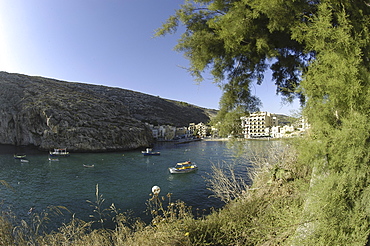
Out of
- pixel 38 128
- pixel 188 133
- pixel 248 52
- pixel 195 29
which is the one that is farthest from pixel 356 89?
pixel 188 133

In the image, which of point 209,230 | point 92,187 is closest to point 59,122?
point 92,187

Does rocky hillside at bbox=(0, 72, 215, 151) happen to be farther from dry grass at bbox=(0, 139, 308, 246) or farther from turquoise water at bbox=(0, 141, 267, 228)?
dry grass at bbox=(0, 139, 308, 246)

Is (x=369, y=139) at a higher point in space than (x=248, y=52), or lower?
lower

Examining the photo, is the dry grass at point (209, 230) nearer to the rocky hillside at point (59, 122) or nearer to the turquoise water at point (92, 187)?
the turquoise water at point (92, 187)

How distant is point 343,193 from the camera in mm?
1520

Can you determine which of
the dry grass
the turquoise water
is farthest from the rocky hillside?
the dry grass

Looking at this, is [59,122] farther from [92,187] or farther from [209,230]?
[209,230]

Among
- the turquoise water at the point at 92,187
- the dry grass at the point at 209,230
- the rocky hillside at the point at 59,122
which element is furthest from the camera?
the rocky hillside at the point at 59,122

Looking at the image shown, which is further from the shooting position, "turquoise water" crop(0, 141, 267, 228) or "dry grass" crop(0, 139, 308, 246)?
"turquoise water" crop(0, 141, 267, 228)

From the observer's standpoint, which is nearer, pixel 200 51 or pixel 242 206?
pixel 200 51

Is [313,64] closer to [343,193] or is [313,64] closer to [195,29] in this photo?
[343,193]

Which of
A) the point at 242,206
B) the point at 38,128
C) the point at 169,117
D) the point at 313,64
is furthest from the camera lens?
the point at 169,117

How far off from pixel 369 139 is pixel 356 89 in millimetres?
406

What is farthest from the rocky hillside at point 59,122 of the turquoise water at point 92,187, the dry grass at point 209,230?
the dry grass at point 209,230
